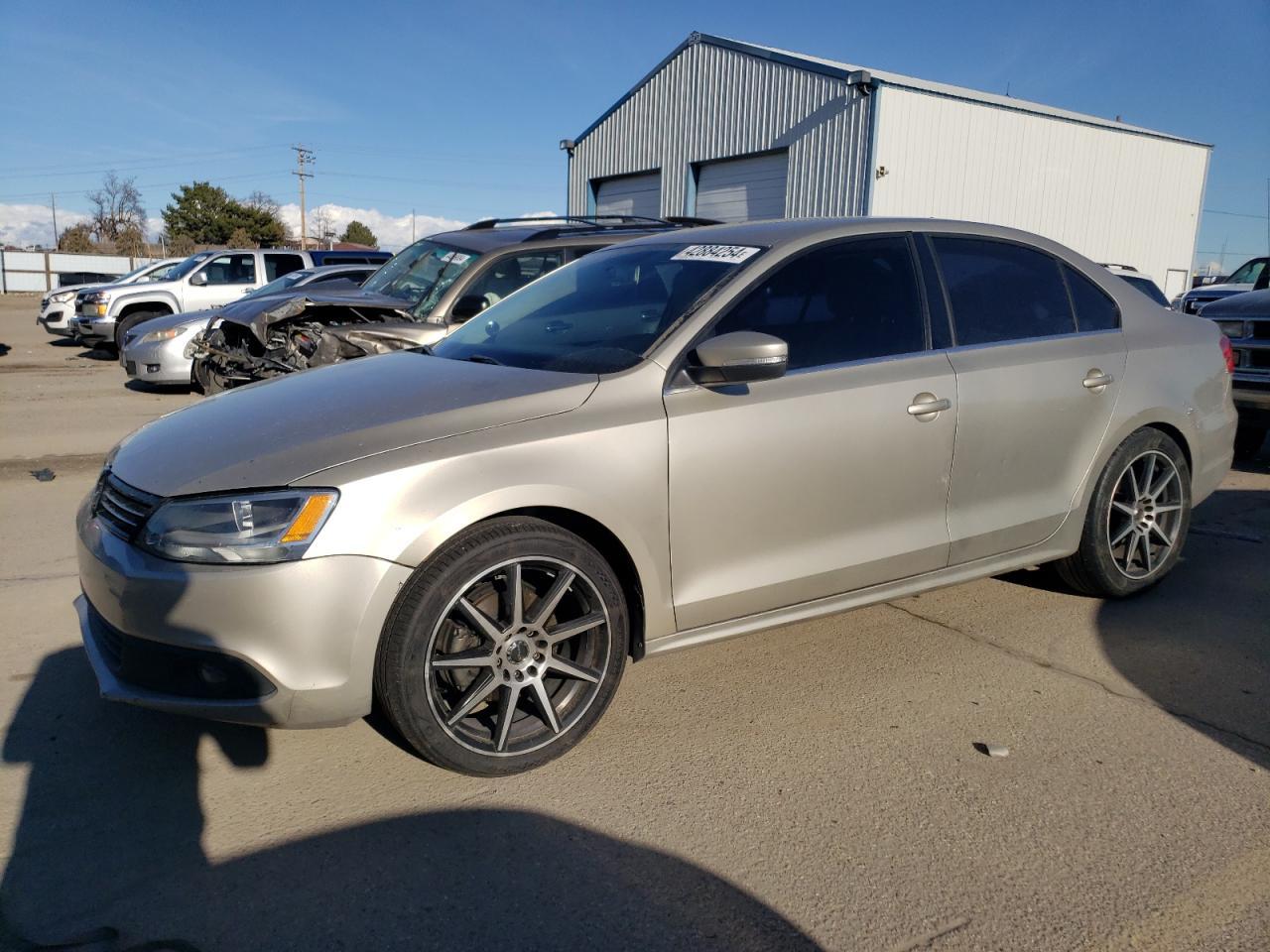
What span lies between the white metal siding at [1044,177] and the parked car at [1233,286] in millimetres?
2461

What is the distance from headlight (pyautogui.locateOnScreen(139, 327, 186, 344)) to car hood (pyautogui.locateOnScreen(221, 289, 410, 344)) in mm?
3725

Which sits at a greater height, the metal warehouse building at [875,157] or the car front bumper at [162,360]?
the metal warehouse building at [875,157]

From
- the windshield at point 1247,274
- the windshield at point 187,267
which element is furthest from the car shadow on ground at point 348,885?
the windshield at point 1247,274

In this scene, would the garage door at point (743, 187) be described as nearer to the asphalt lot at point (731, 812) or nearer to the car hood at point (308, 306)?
the car hood at point (308, 306)

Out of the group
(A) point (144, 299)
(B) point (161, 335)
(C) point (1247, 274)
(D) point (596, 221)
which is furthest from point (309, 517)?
(C) point (1247, 274)

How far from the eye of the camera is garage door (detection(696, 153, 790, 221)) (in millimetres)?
19688

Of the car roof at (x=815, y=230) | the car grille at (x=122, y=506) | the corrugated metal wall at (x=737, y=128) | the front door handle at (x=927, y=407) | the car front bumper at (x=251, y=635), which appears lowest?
the car front bumper at (x=251, y=635)

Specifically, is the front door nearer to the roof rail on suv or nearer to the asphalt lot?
the asphalt lot

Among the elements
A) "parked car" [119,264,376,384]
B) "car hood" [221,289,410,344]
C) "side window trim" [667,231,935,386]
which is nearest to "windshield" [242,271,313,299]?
"parked car" [119,264,376,384]

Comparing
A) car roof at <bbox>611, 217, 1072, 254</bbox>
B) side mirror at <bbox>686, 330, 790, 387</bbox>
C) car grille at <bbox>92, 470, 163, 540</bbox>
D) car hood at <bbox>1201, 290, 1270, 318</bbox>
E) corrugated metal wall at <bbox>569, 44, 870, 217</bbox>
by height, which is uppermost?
corrugated metal wall at <bbox>569, 44, 870, 217</bbox>

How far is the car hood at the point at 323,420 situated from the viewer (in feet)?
9.02

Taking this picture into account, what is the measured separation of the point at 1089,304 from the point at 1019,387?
810 millimetres

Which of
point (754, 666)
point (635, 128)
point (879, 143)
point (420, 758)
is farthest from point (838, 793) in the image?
point (635, 128)

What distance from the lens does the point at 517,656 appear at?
116 inches
